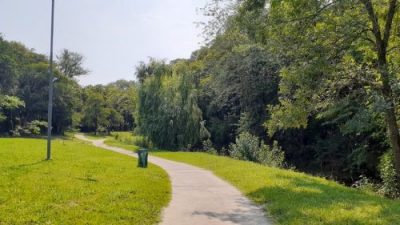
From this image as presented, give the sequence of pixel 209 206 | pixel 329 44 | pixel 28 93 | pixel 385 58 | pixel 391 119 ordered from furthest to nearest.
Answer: pixel 28 93
pixel 385 58
pixel 391 119
pixel 329 44
pixel 209 206

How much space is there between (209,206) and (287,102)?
545cm

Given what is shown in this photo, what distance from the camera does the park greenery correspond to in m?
12.6

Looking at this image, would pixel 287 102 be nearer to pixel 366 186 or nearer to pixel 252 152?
pixel 366 186

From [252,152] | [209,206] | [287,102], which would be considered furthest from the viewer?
[252,152]

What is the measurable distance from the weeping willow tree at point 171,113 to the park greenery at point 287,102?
97 millimetres

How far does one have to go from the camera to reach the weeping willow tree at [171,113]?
40.0m

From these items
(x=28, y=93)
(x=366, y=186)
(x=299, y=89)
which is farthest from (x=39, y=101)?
(x=299, y=89)

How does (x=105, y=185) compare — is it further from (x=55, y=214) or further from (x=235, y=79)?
(x=235, y=79)

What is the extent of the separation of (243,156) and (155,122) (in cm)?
1492

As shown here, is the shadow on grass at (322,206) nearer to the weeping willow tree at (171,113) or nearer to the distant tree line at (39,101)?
the weeping willow tree at (171,113)

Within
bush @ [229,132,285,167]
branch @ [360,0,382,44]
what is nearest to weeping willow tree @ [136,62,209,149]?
bush @ [229,132,285,167]

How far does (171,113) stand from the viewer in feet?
131

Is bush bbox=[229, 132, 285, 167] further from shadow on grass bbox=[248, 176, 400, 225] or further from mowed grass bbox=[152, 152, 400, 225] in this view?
shadow on grass bbox=[248, 176, 400, 225]

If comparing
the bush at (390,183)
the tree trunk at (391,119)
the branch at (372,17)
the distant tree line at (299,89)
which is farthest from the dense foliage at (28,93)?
the branch at (372,17)
